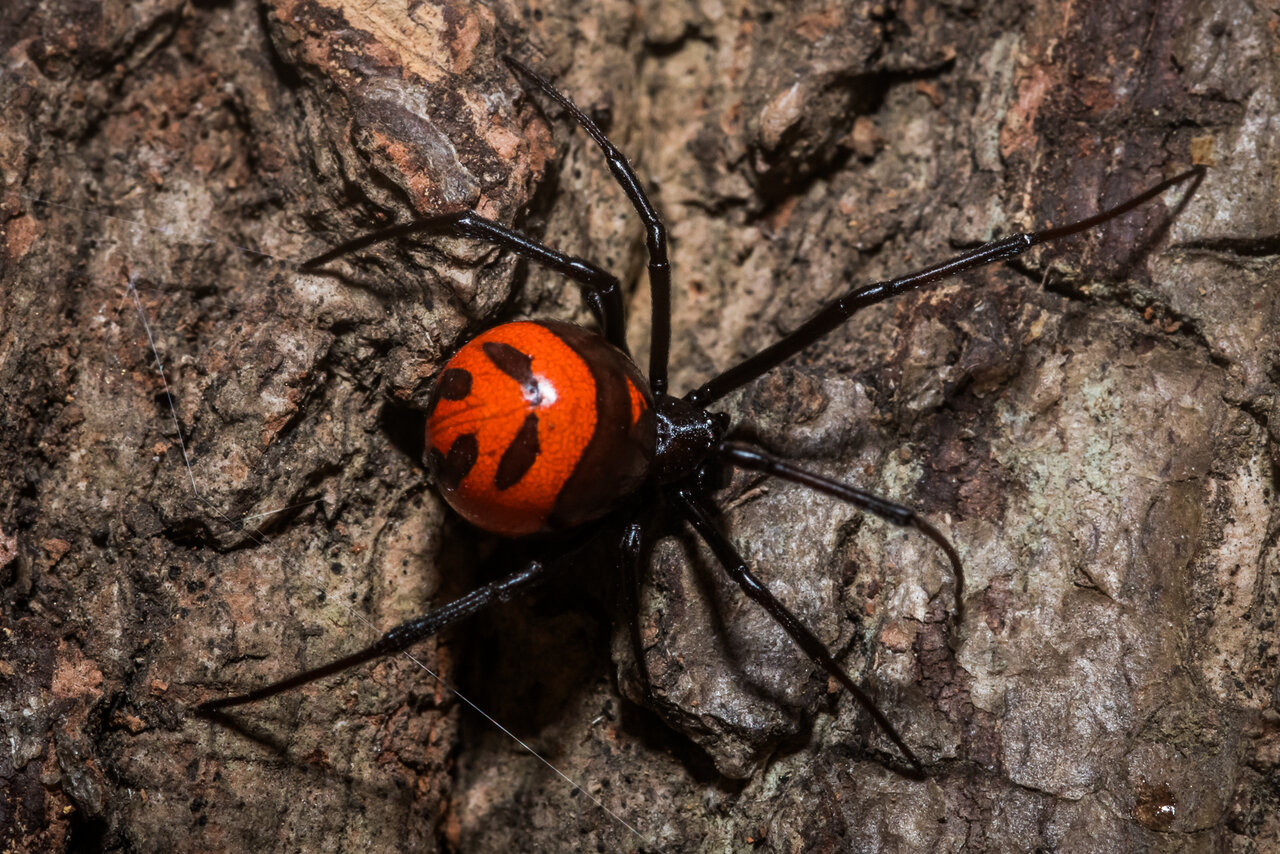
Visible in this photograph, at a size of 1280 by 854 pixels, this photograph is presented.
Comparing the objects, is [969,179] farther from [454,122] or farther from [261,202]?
[261,202]

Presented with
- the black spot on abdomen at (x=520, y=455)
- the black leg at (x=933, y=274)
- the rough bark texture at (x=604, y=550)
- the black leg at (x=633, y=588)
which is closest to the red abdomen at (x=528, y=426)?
the black spot on abdomen at (x=520, y=455)

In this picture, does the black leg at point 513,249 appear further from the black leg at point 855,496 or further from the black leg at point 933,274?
the black leg at point 855,496

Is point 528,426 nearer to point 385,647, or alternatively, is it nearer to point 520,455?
point 520,455

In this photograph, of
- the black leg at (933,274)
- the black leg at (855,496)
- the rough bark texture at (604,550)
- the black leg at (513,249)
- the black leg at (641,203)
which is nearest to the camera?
the black leg at (855,496)

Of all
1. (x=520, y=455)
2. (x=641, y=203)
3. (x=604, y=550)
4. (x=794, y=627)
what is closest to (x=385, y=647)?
(x=520, y=455)

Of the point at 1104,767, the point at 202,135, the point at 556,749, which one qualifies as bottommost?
the point at 556,749

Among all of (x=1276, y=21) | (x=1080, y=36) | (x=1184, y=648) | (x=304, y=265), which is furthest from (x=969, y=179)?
(x=304, y=265)
